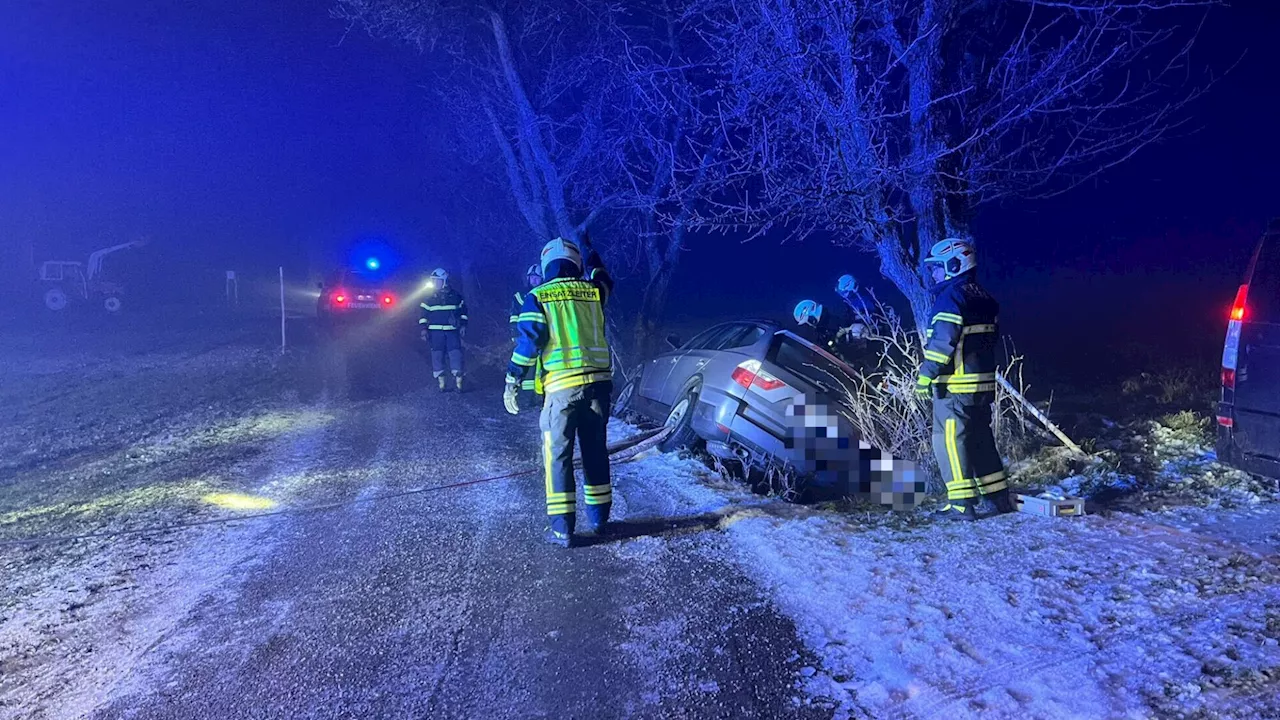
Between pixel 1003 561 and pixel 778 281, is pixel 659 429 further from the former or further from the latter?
pixel 778 281

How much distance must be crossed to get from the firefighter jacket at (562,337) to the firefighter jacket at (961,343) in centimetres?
199

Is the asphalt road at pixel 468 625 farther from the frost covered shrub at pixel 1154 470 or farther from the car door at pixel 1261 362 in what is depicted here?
the car door at pixel 1261 362

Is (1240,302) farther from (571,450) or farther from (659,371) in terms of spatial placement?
(659,371)

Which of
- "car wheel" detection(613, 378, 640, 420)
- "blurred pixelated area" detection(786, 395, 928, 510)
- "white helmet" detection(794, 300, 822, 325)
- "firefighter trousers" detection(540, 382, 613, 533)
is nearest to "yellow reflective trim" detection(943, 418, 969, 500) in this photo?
"blurred pixelated area" detection(786, 395, 928, 510)

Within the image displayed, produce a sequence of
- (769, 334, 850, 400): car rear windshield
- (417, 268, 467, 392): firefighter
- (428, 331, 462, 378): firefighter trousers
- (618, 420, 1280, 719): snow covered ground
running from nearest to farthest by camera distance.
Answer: (618, 420, 1280, 719): snow covered ground
(769, 334, 850, 400): car rear windshield
(417, 268, 467, 392): firefighter
(428, 331, 462, 378): firefighter trousers

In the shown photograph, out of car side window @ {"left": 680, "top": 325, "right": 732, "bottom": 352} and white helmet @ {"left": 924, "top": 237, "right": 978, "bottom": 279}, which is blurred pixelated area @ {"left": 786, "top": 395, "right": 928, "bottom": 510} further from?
car side window @ {"left": 680, "top": 325, "right": 732, "bottom": 352}

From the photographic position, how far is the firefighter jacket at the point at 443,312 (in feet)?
36.3

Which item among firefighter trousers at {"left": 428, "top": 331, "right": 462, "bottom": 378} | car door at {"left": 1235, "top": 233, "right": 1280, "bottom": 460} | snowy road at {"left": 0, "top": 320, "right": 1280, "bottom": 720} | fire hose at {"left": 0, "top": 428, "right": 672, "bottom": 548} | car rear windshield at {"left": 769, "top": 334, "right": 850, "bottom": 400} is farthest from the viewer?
firefighter trousers at {"left": 428, "top": 331, "right": 462, "bottom": 378}

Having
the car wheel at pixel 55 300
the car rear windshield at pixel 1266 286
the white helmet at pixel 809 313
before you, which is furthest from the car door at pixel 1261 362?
the car wheel at pixel 55 300

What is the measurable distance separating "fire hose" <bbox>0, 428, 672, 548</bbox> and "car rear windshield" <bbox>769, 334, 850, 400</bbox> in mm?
1444

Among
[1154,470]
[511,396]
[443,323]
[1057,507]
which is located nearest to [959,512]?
[1057,507]

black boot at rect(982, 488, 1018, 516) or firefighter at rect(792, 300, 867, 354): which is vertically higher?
firefighter at rect(792, 300, 867, 354)

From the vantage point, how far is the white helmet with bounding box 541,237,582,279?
4734mm

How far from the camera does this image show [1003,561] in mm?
3990
